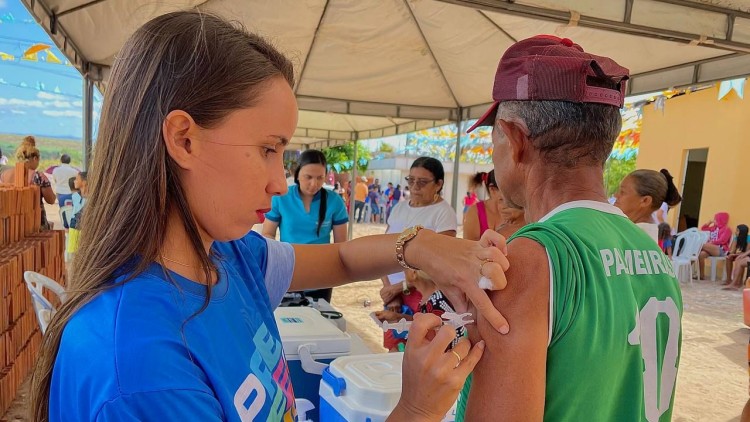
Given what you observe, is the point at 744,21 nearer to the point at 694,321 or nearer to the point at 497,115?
the point at 497,115

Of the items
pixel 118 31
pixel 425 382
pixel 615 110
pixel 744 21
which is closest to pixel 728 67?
pixel 744 21

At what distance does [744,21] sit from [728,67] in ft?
1.68

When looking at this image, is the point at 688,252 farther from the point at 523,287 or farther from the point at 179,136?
the point at 179,136

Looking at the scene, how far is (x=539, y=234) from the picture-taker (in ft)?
2.67

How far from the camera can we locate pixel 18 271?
315cm

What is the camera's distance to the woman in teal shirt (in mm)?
3887

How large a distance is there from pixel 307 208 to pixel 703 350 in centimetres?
474

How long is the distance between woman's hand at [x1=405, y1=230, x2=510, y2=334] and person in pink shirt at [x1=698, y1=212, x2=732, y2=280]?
37.8ft

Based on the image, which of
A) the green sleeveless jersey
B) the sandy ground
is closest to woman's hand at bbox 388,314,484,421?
the green sleeveless jersey

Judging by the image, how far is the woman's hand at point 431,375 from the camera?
2.44 ft

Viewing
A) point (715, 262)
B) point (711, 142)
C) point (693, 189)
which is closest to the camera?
point (715, 262)

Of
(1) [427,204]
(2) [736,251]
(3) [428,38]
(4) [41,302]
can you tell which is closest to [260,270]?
(4) [41,302]

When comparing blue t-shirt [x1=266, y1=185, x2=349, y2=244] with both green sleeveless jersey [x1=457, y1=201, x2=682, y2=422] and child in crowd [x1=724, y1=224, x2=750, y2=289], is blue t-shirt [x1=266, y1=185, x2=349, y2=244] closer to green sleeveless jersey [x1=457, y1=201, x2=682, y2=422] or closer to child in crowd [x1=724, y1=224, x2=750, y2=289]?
green sleeveless jersey [x1=457, y1=201, x2=682, y2=422]

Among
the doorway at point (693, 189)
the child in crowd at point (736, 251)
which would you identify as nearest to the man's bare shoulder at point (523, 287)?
the child in crowd at point (736, 251)
